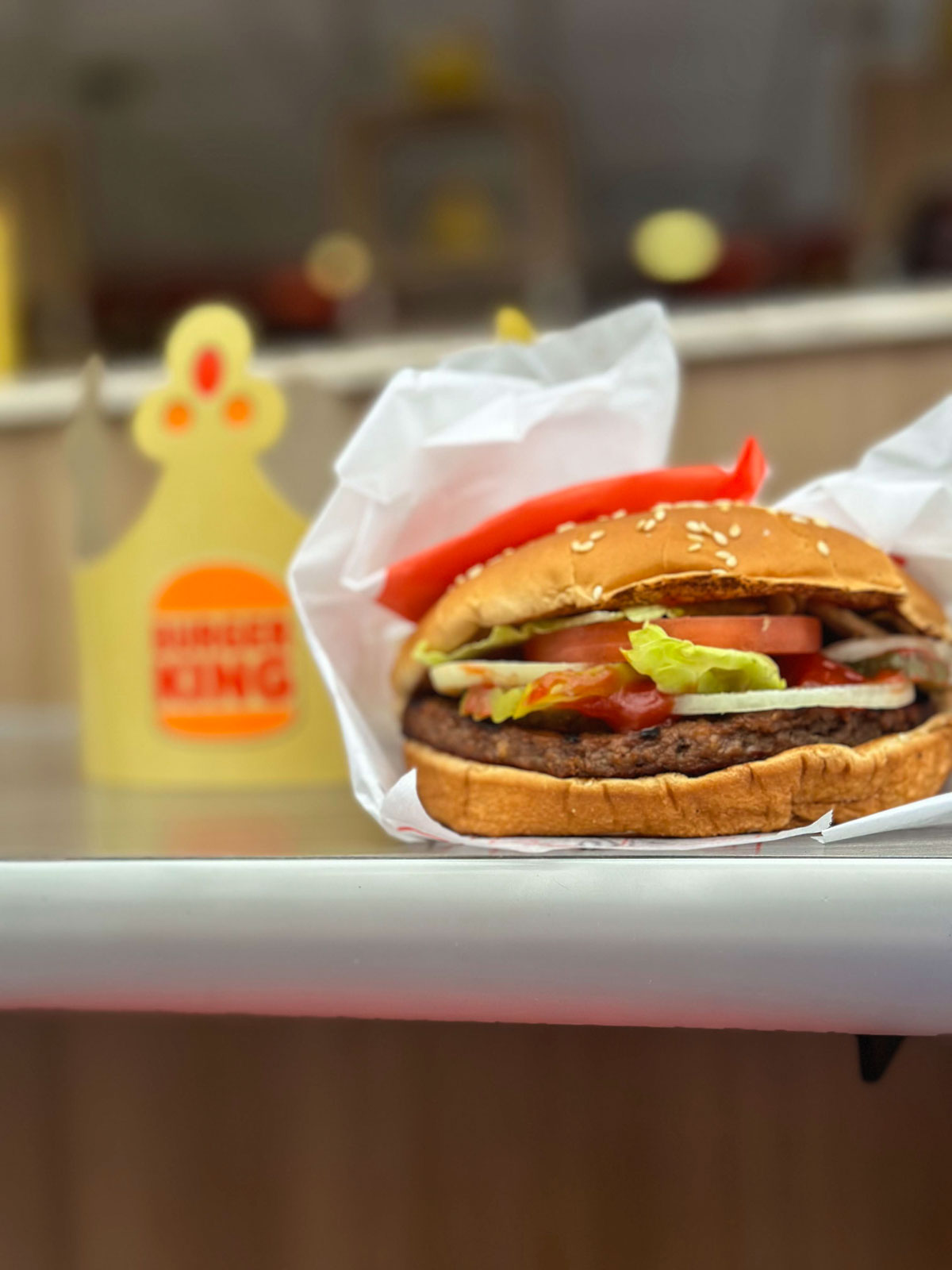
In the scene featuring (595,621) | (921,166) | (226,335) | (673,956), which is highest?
(921,166)

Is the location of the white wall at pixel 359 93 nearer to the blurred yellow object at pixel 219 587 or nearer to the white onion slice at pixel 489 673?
the blurred yellow object at pixel 219 587

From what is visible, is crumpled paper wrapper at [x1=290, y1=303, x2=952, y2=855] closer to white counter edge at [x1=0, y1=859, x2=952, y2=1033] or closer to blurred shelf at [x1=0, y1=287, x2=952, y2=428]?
white counter edge at [x1=0, y1=859, x2=952, y2=1033]

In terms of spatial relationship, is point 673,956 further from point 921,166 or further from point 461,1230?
point 921,166

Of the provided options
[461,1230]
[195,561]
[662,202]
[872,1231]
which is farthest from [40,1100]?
[662,202]

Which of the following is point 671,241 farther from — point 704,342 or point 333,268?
point 704,342

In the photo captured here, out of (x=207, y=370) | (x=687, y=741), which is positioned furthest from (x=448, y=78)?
(x=687, y=741)

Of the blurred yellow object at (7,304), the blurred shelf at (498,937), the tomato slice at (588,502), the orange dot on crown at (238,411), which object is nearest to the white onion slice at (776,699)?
the blurred shelf at (498,937)
